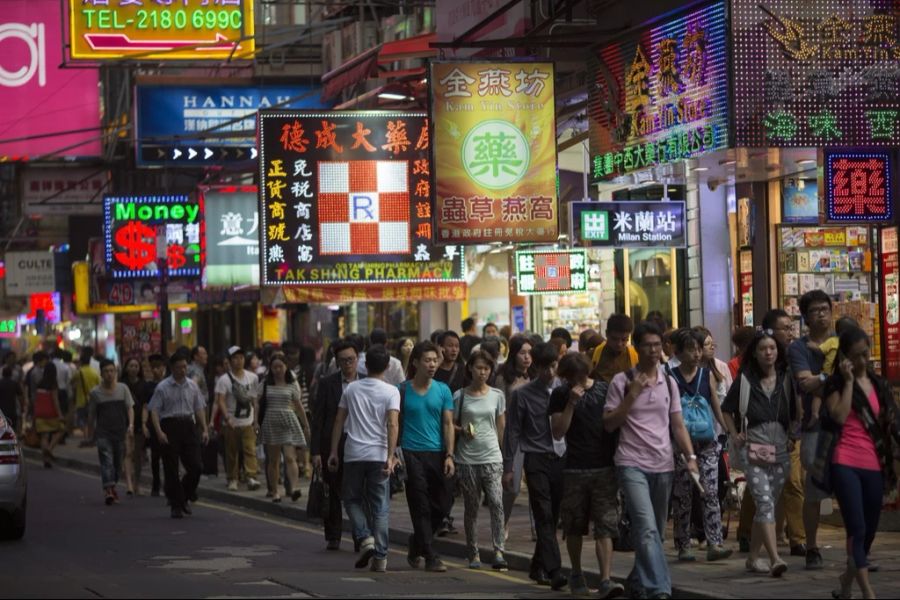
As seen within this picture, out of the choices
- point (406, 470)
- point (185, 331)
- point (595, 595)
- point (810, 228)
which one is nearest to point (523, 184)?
point (810, 228)

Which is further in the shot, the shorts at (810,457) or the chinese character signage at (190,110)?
the chinese character signage at (190,110)

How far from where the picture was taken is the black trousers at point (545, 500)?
13.1m

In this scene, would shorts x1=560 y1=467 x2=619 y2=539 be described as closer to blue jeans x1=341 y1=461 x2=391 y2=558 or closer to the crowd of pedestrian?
the crowd of pedestrian

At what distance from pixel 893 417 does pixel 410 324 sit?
2220 cm

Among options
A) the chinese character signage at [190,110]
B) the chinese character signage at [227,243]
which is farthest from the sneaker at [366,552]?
the chinese character signage at [227,243]

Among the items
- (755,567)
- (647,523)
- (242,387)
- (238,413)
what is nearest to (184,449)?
(242,387)

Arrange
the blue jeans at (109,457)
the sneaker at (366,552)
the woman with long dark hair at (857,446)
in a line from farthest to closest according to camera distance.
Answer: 1. the blue jeans at (109,457)
2. the sneaker at (366,552)
3. the woman with long dark hair at (857,446)

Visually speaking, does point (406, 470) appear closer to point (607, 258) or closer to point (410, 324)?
point (607, 258)

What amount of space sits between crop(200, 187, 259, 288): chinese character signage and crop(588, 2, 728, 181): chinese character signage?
46.3 feet

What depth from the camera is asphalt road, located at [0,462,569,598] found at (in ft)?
42.4

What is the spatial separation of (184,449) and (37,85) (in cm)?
2107

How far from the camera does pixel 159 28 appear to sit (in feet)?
99.2

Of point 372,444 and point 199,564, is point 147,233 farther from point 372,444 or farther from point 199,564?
point 372,444

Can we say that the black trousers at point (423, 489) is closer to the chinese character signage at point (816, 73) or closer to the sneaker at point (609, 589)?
the sneaker at point (609, 589)
